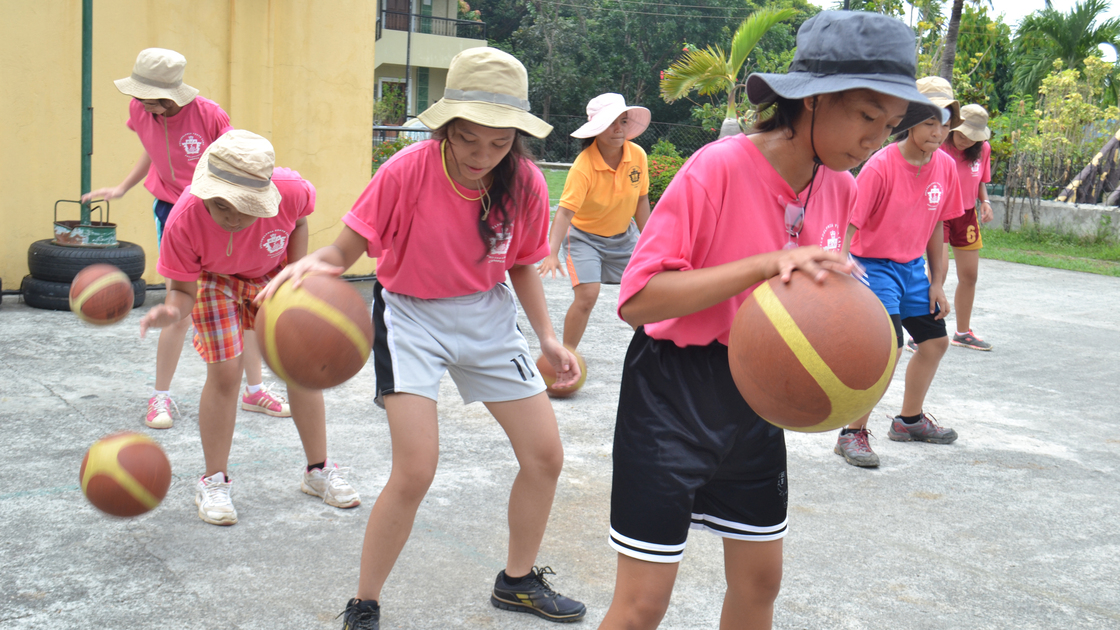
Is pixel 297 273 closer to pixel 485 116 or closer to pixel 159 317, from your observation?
pixel 485 116

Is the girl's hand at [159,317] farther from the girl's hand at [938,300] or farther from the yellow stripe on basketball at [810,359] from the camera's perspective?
the girl's hand at [938,300]

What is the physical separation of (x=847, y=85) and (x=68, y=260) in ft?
23.9

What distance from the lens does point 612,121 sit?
634cm

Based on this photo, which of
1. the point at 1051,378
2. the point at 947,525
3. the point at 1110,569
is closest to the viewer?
the point at 1110,569

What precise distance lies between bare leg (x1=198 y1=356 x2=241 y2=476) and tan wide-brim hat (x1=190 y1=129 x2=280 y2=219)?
75 cm

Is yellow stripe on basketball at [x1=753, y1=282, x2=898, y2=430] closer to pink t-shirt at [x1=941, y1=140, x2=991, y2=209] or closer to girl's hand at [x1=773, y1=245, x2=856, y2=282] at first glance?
girl's hand at [x1=773, y1=245, x2=856, y2=282]

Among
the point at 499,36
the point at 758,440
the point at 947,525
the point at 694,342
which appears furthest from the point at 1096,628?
the point at 499,36

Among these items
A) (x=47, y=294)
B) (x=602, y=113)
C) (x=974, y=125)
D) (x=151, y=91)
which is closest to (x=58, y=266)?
(x=47, y=294)

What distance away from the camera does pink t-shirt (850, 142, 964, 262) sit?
5004 mm

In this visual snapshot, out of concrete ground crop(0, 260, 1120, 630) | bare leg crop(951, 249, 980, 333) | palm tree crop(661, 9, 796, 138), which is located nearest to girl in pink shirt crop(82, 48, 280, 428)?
concrete ground crop(0, 260, 1120, 630)

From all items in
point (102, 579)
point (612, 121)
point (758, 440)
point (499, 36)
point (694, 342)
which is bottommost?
point (102, 579)

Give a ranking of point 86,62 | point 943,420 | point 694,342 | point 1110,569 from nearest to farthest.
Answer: point 694,342 < point 1110,569 < point 943,420 < point 86,62

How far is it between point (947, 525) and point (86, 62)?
7475mm

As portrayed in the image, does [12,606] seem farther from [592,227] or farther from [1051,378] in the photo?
[1051,378]
